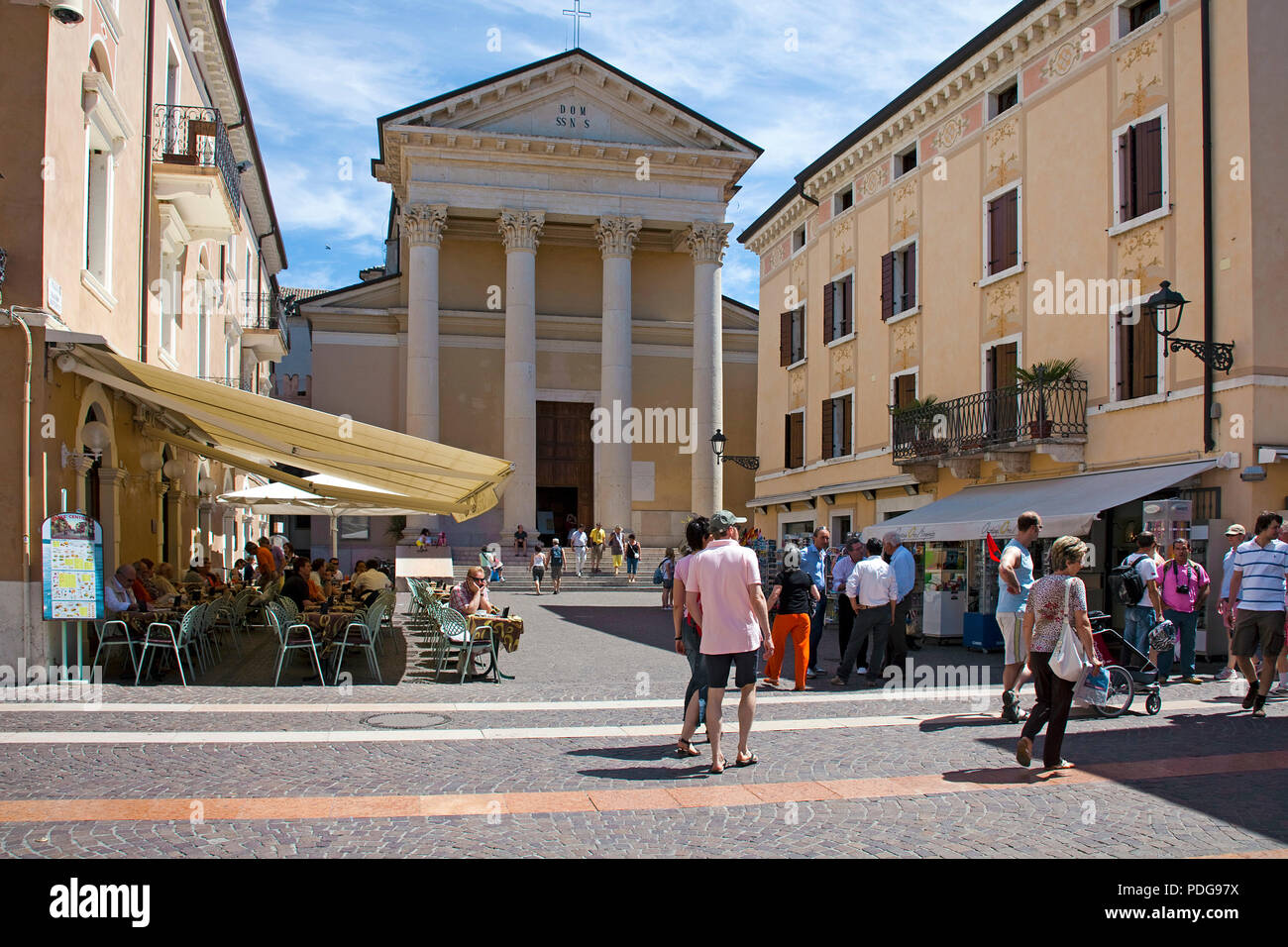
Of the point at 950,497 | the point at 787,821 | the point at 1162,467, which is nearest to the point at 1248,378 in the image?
the point at 1162,467

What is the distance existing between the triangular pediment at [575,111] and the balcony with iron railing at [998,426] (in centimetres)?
1919

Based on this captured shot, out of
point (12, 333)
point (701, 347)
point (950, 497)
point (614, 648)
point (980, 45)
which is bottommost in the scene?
point (614, 648)

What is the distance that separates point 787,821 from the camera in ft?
19.6

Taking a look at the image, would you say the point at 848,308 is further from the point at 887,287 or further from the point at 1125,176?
the point at 1125,176

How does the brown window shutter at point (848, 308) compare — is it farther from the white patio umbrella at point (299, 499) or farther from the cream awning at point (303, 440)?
the cream awning at point (303, 440)

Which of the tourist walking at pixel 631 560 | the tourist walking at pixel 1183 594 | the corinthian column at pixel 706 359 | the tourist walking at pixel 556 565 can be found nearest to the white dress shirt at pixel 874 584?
the tourist walking at pixel 1183 594

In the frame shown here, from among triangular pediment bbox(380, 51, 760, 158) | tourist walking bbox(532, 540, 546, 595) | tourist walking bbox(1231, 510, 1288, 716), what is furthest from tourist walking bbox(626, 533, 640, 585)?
tourist walking bbox(1231, 510, 1288, 716)

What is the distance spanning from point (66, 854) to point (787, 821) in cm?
362

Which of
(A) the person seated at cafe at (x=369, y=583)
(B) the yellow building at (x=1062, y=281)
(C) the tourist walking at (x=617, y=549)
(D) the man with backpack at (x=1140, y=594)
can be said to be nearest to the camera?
(D) the man with backpack at (x=1140, y=594)

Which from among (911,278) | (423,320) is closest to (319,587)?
(911,278)

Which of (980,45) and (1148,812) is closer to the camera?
(1148,812)

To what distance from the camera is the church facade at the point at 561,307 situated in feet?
118

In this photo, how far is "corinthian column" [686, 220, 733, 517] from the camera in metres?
37.2
